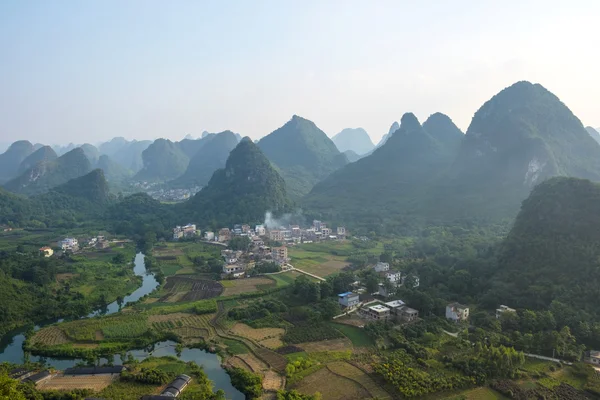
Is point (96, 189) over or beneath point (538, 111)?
beneath

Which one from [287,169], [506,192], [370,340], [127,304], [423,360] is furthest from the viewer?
[287,169]

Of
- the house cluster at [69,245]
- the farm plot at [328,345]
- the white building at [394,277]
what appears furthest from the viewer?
the house cluster at [69,245]

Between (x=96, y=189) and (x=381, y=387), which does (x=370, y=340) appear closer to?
(x=381, y=387)

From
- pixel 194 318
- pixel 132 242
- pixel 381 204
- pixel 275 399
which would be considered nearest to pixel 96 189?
pixel 132 242

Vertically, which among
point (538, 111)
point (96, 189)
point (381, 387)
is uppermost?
point (538, 111)

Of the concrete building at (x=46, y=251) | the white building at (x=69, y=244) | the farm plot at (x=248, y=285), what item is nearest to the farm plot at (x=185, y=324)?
the farm plot at (x=248, y=285)

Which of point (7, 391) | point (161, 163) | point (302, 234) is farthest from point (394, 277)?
point (161, 163)

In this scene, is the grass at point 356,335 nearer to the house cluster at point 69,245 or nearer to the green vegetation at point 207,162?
the house cluster at point 69,245
